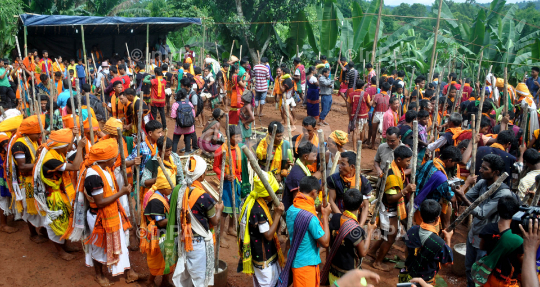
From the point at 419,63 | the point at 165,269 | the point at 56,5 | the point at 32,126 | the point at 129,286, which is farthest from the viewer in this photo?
the point at 56,5

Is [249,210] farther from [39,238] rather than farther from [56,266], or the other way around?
[39,238]

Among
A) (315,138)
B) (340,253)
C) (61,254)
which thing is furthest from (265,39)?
(340,253)

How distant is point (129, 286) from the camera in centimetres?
497

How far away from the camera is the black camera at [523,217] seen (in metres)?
3.18

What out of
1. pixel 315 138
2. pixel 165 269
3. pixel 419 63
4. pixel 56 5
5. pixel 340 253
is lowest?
pixel 165 269

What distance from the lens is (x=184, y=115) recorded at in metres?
8.93

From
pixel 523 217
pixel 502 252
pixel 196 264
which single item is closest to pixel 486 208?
pixel 502 252

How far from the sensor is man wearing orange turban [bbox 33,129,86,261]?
201 inches

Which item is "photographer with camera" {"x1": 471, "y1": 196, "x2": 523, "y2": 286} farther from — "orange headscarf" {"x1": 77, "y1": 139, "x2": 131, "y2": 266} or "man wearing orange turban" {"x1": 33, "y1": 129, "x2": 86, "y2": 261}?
"man wearing orange turban" {"x1": 33, "y1": 129, "x2": 86, "y2": 261}

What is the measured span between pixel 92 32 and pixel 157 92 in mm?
12669

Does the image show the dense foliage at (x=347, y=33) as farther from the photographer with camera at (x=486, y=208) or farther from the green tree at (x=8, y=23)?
the photographer with camera at (x=486, y=208)

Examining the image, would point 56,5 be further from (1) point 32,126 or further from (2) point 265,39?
(1) point 32,126

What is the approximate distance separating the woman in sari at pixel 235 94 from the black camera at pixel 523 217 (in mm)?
7418

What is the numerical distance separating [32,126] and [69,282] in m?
2.09
